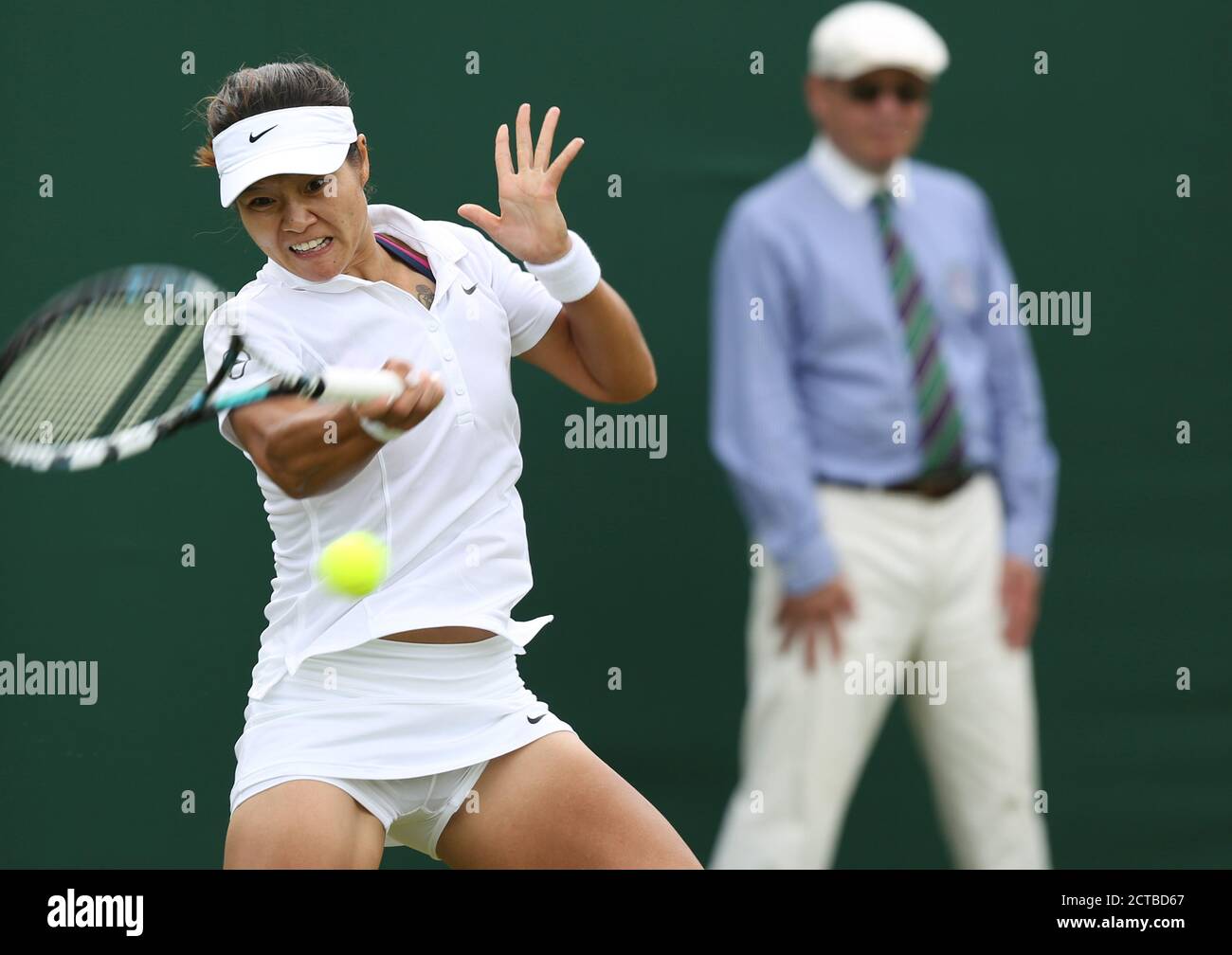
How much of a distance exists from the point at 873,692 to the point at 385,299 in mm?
1106

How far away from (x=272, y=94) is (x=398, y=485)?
624mm

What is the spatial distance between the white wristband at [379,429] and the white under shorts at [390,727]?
1.11 ft

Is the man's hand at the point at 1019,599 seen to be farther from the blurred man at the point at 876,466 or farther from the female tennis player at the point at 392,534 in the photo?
the female tennis player at the point at 392,534

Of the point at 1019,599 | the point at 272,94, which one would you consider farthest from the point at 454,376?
the point at 1019,599

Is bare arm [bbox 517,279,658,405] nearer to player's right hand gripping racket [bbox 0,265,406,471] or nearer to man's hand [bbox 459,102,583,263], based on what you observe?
man's hand [bbox 459,102,583,263]

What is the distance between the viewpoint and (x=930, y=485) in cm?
279

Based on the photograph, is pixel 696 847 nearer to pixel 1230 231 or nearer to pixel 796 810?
pixel 796 810

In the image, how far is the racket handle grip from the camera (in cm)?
227

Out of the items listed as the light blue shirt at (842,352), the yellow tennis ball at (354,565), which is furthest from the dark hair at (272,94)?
the light blue shirt at (842,352)

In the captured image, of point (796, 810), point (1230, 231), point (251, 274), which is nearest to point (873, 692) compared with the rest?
point (796, 810)

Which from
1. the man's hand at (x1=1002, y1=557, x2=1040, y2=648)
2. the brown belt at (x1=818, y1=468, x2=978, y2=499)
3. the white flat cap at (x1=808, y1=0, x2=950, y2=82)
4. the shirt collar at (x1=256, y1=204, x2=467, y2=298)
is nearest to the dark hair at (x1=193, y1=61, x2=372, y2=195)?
the shirt collar at (x1=256, y1=204, x2=467, y2=298)

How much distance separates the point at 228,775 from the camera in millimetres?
3133

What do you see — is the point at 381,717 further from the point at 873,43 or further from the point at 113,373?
the point at 873,43
